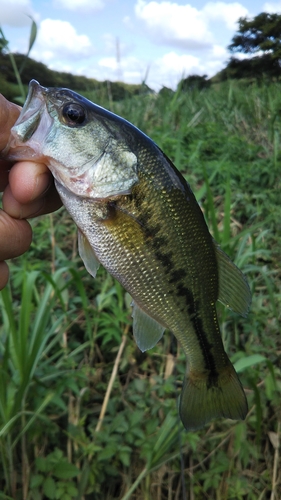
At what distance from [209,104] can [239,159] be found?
139 cm

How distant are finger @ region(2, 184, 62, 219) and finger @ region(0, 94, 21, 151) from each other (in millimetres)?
136

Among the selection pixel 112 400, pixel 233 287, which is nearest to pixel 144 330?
pixel 233 287

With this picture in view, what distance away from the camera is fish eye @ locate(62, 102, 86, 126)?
1.10 metres

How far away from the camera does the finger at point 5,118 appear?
3.85ft

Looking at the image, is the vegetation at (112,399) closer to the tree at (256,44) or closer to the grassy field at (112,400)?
the grassy field at (112,400)

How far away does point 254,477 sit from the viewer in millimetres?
2119

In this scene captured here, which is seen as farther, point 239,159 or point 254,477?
point 239,159

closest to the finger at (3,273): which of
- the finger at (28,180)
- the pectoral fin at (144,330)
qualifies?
the finger at (28,180)

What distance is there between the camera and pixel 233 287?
4.05 ft

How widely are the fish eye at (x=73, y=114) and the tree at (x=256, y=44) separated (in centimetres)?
1877

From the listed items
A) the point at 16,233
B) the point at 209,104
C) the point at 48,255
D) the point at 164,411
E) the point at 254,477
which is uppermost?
the point at 209,104

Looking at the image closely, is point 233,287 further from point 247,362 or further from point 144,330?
point 247,362

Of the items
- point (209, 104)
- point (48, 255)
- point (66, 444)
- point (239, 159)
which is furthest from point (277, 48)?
point (66, 444)

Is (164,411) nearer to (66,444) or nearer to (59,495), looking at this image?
(66,444)
